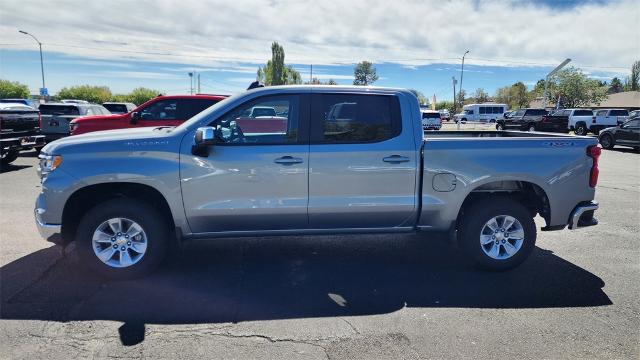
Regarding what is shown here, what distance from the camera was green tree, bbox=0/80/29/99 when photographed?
212ft

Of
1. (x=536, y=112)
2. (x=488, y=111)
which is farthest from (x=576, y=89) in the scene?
(x=536, y=112)

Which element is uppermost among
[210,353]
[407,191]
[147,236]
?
[407,191]

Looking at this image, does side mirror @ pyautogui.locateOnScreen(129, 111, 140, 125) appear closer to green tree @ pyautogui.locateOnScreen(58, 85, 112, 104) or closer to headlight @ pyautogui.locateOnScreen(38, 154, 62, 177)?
headlight @ pyautogui.locateOnScreen(38, 154, 62, 177)

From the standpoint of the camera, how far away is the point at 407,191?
15.3 ft

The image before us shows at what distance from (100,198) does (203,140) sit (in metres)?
1.34

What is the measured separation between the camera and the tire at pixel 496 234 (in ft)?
15.8

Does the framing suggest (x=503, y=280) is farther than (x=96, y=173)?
Yes

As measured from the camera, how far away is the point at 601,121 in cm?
3000

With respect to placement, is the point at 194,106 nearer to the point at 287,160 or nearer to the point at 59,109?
the point at 287,160

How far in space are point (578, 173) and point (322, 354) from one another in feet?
11.5

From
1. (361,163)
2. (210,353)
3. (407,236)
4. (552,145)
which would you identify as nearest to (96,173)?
(210,353)

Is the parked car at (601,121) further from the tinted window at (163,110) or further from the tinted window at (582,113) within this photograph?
the tinted window at (163,110)

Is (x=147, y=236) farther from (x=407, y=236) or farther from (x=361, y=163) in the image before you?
(x=407, y=236)

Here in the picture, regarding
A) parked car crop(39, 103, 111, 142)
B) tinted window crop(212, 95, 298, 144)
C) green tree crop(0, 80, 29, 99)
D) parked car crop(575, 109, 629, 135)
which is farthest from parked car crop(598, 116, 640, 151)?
green tree crop(0, 80, 29, 99)
